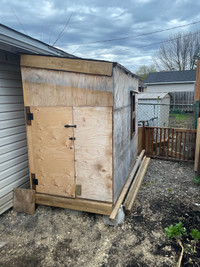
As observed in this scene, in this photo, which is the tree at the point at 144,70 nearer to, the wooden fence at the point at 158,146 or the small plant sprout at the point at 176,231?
the wooden fence at the point at 158,146

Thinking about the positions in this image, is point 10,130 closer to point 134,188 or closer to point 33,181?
point 33,181

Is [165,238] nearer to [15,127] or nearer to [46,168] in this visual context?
[46,168]

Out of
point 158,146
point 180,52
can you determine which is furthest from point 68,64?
point 180,52

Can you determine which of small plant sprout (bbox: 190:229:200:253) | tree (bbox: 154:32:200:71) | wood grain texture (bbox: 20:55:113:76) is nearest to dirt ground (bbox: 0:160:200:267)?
small plant sprout (bbox: 190:229:200:253)

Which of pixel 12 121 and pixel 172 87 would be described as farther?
pixel 172 87

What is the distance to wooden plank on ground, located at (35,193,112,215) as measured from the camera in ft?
8.86

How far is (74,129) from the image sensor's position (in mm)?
2650

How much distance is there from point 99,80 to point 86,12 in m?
5.68

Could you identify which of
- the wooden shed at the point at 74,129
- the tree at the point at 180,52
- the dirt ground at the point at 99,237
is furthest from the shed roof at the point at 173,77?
the wooden shed at the point at 74,129

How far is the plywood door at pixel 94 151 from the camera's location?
2525 mm

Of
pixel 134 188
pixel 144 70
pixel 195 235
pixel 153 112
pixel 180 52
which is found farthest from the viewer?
pixel 144 70

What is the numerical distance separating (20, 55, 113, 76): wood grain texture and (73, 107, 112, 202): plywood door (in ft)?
1.64

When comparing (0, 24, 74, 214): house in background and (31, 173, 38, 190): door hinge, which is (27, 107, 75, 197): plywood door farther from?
(0, 24, 74, 214): house in background

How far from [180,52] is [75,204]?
91.8 feet
